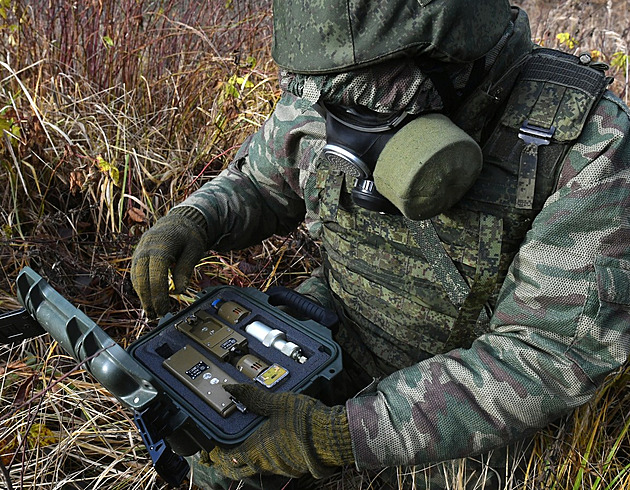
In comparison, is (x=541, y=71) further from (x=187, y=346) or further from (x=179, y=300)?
(x=179, y=300)

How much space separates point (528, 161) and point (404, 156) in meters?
0.36

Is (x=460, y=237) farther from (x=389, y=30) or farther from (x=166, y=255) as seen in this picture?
(x=166, y=255)

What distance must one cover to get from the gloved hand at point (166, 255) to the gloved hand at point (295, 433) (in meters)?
0.53

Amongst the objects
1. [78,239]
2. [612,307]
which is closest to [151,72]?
[78,239]

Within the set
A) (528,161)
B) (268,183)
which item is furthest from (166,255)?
(528,161)

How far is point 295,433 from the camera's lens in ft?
5.04

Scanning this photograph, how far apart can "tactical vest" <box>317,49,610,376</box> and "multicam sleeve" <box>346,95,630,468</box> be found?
67 millimetres

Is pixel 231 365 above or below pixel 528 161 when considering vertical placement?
below

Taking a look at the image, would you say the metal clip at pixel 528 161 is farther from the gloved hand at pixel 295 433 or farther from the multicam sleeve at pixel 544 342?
the gloved hand at pixel 295 433

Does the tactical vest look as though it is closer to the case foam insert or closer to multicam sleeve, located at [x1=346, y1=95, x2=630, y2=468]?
multicam sleeve, located at [x1=346, y1=95, x2=630, y2=468]

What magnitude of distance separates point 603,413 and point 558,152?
0.93m

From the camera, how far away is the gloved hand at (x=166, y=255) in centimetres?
195

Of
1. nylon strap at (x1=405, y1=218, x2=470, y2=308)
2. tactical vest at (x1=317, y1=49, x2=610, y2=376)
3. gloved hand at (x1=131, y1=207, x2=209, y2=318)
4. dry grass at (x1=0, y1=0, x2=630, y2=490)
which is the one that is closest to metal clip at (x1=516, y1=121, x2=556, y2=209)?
tactical vest at (x1=317, y1=49, x2=610, y2=376)

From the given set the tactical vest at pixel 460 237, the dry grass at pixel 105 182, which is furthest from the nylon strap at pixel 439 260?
the dry grass at pixel 105 182
